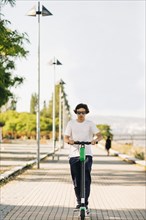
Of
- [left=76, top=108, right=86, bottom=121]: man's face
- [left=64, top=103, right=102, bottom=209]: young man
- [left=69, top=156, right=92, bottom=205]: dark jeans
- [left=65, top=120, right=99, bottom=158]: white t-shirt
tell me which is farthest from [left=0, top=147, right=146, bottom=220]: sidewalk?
[left=76, top=108, right=86, bottom=121]: man's face

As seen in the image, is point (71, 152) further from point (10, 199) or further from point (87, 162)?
point (10, 199)

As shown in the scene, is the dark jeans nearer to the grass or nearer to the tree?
the tree

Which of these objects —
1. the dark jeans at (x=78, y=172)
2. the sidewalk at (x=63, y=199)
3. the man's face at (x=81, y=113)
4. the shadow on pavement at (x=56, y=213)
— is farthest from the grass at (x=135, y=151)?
the man's face at (x=81, y=113)

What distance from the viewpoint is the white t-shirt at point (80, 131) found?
392 inches

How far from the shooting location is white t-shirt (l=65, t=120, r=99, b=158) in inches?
392

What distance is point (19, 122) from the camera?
4902 inches

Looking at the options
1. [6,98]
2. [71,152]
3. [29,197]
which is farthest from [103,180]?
[6,98]

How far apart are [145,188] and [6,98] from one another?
65.8 ft

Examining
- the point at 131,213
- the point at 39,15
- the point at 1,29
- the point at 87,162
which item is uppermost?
the point at 39,15

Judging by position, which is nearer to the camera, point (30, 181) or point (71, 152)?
point (71, 152)

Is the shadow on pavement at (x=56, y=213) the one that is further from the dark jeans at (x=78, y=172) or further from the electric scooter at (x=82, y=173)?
the electric scooter at (x=82, y=173)

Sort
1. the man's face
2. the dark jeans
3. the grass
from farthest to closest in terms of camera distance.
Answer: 1. the grass
2. the dark jeans
3. the man's face

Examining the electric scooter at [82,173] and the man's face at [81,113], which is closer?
the electric scooter at [82,173]

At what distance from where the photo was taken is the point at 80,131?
9977 millimetres
